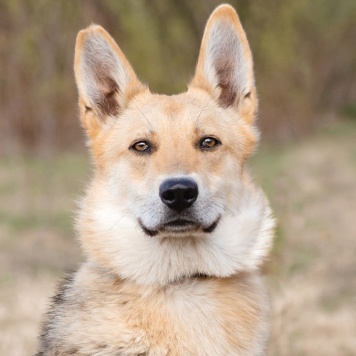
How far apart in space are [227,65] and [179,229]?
1.40 meters

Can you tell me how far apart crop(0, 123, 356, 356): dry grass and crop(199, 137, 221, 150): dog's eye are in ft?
2.72

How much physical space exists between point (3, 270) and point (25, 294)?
117 cm

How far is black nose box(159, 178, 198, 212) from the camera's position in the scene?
158 inches

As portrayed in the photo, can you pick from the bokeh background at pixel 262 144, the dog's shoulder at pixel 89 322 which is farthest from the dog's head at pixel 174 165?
the bokeh background at pixel 262 144

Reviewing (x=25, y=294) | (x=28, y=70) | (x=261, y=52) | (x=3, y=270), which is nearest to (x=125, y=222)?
(x=25, y=294)

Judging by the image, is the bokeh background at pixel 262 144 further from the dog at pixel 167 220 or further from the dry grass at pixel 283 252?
the dog at pixel 167 220

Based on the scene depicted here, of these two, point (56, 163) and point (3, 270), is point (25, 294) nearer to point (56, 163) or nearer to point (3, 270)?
point (3, 270)

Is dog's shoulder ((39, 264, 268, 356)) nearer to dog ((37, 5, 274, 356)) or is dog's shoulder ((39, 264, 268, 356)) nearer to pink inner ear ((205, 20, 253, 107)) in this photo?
dog ((37, 5, 274, 356))

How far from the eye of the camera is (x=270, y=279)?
703cm

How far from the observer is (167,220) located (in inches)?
161

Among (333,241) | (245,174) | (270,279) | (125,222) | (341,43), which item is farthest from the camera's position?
(341,43)

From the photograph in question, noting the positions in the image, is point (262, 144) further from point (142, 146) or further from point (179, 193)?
point (179, 193)

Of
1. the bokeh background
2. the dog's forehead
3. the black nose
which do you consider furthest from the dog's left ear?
the black nose

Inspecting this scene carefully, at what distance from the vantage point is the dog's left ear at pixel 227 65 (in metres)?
4.75
